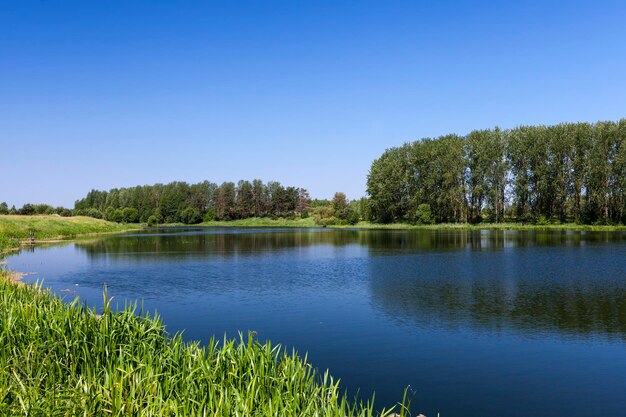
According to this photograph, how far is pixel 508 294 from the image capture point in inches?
1046

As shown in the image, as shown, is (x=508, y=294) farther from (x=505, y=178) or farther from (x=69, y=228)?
(x=69, y=228)

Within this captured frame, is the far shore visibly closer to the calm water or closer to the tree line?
the calm water

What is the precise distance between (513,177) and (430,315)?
8831cm

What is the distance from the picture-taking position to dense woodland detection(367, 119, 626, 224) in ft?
294

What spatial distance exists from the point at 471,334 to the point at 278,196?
16265cm

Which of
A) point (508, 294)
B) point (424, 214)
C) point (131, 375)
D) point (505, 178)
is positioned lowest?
point (508, 294)

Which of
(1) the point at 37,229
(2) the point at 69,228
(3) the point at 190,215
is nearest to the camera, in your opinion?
(1) the point at 37,229

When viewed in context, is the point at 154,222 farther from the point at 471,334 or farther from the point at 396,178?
the point at 471,334

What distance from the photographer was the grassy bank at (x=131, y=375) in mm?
8125

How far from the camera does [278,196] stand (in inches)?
7087

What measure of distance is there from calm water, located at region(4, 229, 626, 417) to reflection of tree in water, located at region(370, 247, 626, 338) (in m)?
0.08

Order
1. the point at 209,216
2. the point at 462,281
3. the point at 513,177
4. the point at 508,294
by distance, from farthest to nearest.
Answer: the point at 209,216 → the point at 513,177 → the point at 462,281 → the point at 508,294

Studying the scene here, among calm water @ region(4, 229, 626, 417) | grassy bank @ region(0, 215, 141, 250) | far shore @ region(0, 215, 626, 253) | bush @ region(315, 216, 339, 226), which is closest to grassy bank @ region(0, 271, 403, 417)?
calm water @ region(4, 229, 626, 417)

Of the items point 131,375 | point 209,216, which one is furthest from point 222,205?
point 131,375
